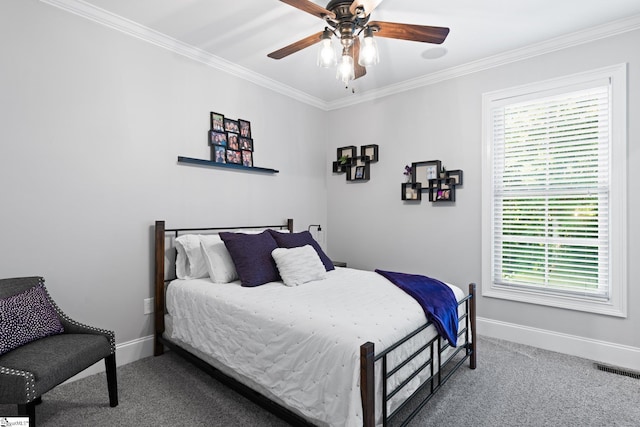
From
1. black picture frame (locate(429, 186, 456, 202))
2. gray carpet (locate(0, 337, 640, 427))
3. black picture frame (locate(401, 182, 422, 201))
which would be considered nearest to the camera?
gray carpet (locate(0, 337, 640, 427))

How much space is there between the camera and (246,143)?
365cm

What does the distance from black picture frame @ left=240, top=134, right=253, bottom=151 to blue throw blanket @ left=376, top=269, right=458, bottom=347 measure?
2.14m

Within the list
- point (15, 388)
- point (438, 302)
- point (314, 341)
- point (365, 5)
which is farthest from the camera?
point (438, 302)

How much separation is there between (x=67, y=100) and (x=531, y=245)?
4130 millimetres

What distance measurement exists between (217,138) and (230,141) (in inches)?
6.8

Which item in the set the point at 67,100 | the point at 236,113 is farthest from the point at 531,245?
the point at 67,100

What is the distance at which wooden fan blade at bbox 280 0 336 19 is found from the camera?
177 centimetres

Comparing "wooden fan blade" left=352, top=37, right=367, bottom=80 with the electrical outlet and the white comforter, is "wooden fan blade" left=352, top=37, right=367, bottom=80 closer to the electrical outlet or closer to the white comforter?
the white comforter

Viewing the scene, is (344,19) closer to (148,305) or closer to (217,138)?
(217,138)

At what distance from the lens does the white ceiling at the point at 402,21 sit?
2496 mm

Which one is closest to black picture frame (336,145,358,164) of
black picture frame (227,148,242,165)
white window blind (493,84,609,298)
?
black picture frame (227,148,242,165)

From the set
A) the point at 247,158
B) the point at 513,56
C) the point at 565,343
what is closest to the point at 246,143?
the point at 247,158

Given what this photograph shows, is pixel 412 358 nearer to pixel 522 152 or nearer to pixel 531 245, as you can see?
pixel 531 245

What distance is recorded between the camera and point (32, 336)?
6.23 ft
